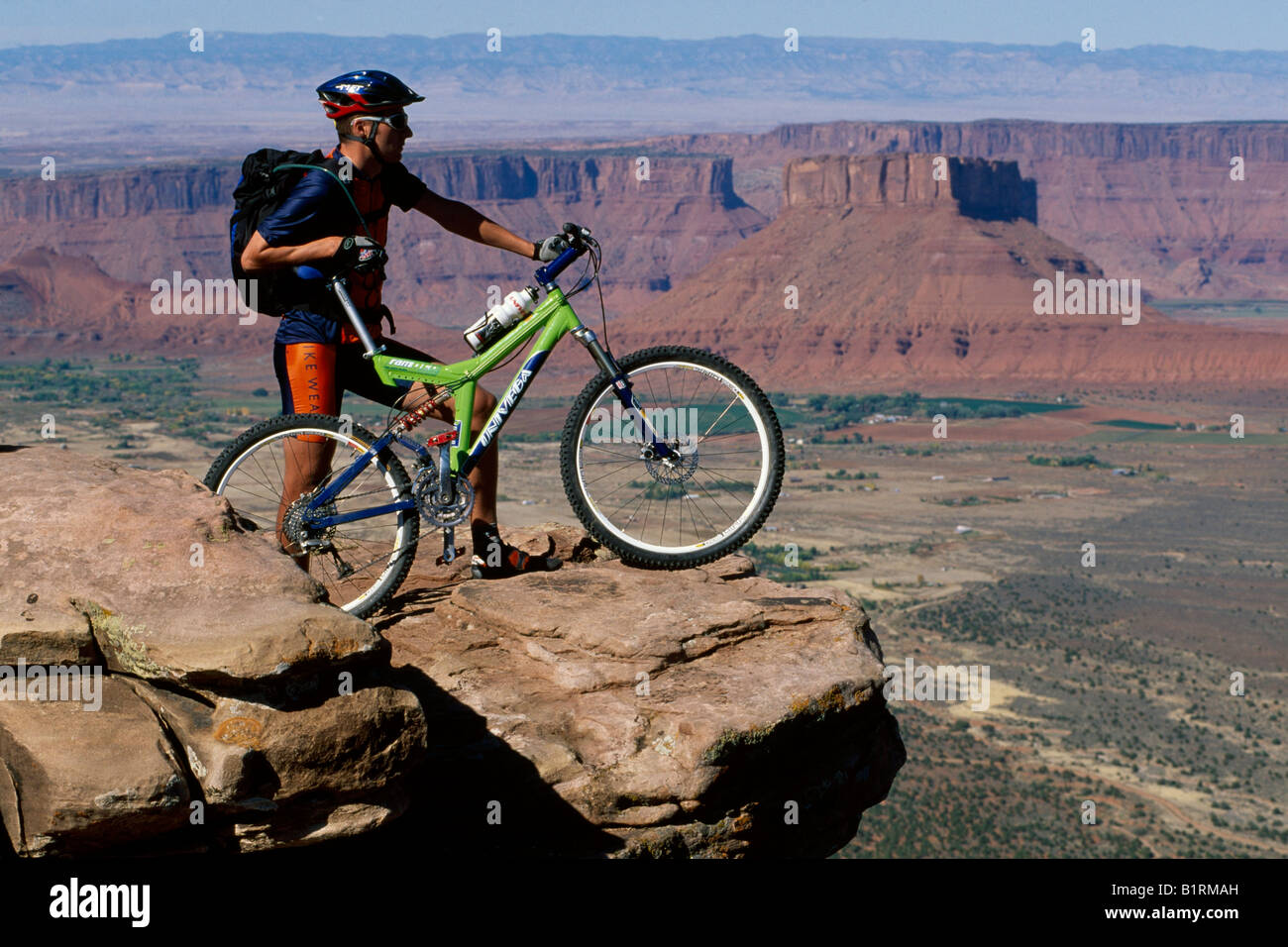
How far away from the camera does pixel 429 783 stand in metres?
7.14

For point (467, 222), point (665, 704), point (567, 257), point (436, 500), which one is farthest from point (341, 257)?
point (665, 704)

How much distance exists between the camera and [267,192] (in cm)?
771

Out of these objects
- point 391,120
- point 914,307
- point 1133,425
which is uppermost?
point 391,120

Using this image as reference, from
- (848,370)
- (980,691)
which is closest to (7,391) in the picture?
(848,370)

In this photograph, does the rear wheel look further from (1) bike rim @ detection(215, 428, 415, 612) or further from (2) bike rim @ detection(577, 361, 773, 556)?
(2) bike rim @ detection(577, 361, 773, 556)

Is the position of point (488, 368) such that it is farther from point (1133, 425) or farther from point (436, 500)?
point (1133, 425)

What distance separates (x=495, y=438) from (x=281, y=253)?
1580 millimetres

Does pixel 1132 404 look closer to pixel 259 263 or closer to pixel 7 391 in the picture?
pixel 7 391

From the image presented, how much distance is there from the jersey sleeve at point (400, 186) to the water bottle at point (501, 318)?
90 cm

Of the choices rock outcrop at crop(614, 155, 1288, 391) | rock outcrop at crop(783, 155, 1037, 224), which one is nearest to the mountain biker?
rock outcrop at crop(614, 155, 1288, 391)

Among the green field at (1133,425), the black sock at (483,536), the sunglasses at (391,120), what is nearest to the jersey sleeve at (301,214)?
the sunglasses at (391,120)

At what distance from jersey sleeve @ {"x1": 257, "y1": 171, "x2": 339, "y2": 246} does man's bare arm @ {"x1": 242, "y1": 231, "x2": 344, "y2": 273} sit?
5 centimetres

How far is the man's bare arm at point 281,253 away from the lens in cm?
753

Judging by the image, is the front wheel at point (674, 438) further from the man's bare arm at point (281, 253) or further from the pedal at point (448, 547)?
the man's bare arm at point (281, 253)
